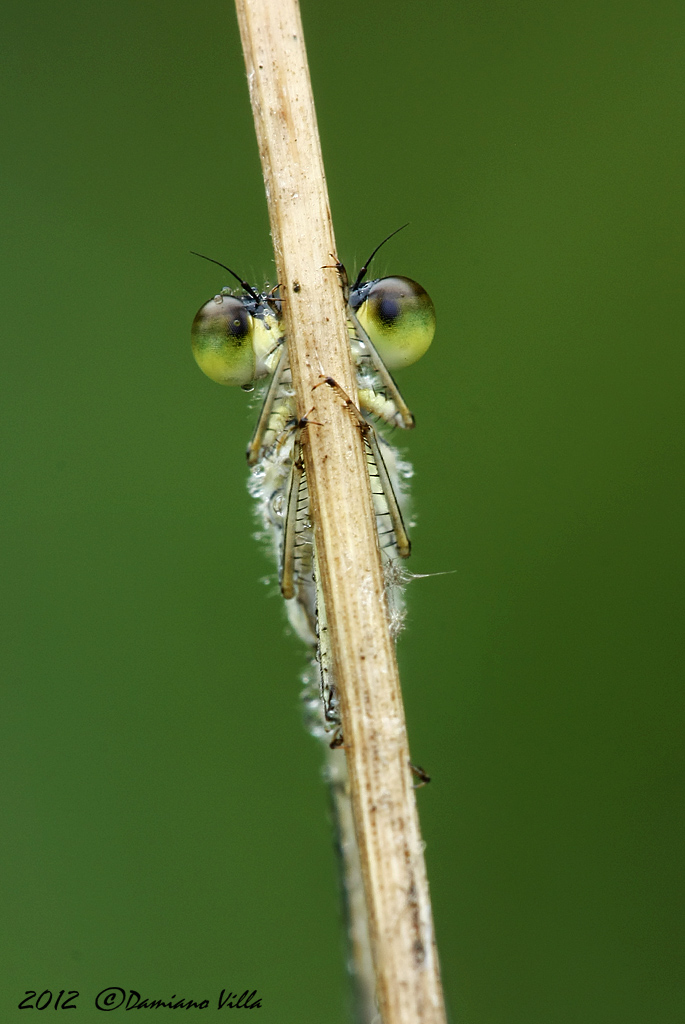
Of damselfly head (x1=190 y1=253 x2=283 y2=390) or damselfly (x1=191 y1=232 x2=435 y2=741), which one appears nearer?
damselfly (x1=191 y1=232 x2=435 y2=741)

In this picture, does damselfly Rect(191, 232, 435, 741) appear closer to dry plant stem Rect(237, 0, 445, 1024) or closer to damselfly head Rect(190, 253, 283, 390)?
damselfly head Rect(190, 253, 283, 390)

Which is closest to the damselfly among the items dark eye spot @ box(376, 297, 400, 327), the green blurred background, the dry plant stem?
dark eye spot @ box(376, 297, 400, 327)

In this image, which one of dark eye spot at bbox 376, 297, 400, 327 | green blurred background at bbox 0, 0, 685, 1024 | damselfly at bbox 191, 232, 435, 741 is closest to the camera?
damselfly at bbox 191, 232, 435, 741

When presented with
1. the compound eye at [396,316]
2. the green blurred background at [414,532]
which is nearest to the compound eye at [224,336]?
the compound eye at [396,316]

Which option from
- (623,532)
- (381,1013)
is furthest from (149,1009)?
(623,532)

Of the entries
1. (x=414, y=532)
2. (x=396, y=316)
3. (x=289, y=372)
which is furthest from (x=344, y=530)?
(x=414, y=532)

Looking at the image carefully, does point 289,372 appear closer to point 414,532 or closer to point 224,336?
point 224,336

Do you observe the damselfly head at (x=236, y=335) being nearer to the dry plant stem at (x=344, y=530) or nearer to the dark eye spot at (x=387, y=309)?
the dark eye spot at (x=387, y=309)
